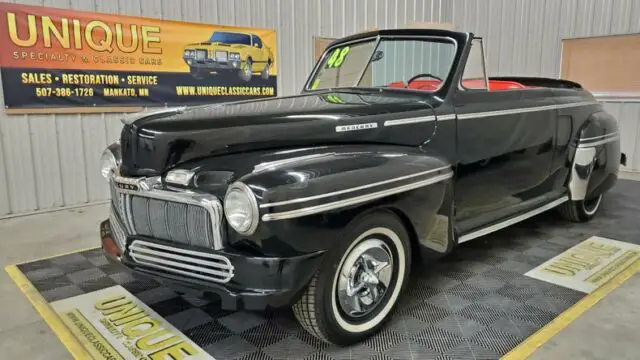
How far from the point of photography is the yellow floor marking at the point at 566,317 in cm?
219

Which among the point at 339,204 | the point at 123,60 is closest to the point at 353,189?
the point at 339,204

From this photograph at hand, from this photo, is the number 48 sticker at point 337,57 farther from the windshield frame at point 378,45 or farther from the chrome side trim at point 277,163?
the chrome side trim at point 277,163

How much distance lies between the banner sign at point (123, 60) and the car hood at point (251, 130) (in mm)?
3221

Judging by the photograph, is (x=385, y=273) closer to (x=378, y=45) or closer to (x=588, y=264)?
(x=378, y=45)

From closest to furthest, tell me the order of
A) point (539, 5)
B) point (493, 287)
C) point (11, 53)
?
point (493, 287) < point (11, 53) < point (539, 5)

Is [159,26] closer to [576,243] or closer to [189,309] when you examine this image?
[189,309]

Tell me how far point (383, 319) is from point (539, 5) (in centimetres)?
719

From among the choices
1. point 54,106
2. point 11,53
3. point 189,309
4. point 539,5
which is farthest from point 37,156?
point 539,5

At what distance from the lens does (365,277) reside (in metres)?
2.22

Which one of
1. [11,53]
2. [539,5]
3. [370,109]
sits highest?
[539,5]

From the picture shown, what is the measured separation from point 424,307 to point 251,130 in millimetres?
1374

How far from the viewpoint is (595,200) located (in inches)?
170

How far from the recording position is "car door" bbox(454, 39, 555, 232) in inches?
114

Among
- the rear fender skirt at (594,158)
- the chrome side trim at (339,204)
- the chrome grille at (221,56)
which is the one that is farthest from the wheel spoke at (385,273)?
the chrome grille at (221,56)
